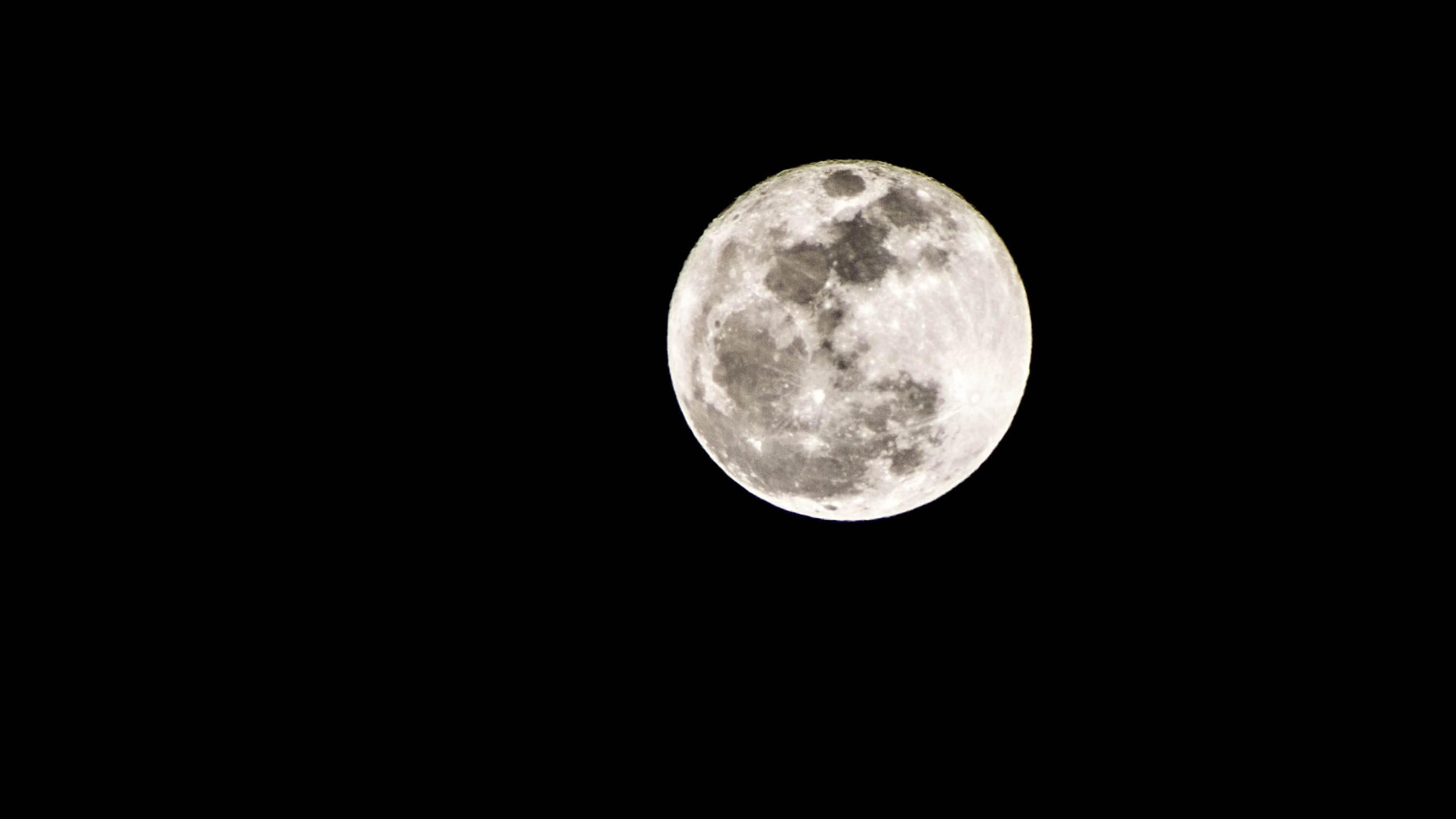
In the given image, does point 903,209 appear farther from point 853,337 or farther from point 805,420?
point 805,420

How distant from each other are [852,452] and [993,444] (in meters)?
0.90

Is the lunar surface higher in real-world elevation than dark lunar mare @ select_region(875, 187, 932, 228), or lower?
lower

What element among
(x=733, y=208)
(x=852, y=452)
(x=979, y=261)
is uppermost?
(x=733, y=208)

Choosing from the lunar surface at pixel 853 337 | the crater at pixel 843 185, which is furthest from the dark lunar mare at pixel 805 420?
the crater at pixel 843 185

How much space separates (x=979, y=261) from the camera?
354 cm

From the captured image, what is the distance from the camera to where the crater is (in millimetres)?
3494

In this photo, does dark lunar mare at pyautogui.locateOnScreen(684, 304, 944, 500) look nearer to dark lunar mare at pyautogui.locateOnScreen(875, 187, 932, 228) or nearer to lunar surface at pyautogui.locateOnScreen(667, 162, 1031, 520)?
lunar surface at pyautogui.locateOnScreen(667, 162, 1031, 520)

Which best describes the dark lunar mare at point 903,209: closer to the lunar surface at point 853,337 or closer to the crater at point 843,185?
the lunar surface at point 853,337

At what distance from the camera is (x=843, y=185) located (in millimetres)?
3533

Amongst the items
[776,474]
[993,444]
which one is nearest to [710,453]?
[776,474]

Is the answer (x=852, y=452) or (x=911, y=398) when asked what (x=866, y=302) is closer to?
(x=911, y=398)

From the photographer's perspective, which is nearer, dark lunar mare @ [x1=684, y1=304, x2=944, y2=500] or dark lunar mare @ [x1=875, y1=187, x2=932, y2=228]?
dark lunar mare @ [x1=684, y1=304, x2=944, y2=500]

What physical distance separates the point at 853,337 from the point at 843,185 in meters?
0.78

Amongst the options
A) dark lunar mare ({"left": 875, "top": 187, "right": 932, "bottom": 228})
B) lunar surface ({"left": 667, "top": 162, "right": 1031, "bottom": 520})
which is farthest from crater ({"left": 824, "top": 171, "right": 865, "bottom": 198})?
dark lunar mare ({"left": 875, "top": 187, "right": 932, "bottom": 228})
